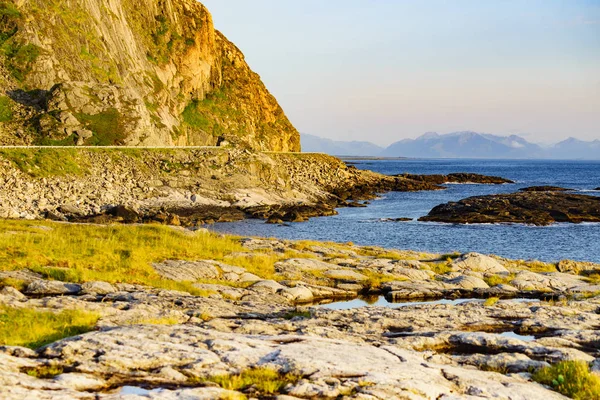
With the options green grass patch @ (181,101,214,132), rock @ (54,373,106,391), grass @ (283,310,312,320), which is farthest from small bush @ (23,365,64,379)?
green grass patch @ (181,101,214,132)

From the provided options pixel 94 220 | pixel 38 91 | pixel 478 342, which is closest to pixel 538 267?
pixel 478 342

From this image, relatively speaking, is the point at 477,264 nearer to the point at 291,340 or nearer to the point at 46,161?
the point at 291,340

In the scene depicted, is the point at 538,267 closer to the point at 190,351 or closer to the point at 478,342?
the point at 478,342

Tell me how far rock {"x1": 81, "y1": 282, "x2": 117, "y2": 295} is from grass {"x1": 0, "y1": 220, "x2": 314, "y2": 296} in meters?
0.88

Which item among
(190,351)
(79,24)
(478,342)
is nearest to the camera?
(190,351)

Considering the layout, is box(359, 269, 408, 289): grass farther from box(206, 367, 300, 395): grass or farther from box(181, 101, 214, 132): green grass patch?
box(181, 101, 214, 132): green grass patch

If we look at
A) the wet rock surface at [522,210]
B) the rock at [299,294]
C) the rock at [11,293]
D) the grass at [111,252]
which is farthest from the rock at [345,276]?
the wet rock surface at [522,210]

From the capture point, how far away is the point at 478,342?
46.5 ft

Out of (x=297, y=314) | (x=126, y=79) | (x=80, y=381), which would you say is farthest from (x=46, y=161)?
(x=80, y=381)

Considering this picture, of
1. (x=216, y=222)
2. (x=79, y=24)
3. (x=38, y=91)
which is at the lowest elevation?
A: (x=216, y=222)

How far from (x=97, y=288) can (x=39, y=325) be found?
5.07 meters

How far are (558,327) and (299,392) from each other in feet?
31.0

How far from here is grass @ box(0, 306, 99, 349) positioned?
12.1 metres

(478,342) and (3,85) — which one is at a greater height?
(3,85)
